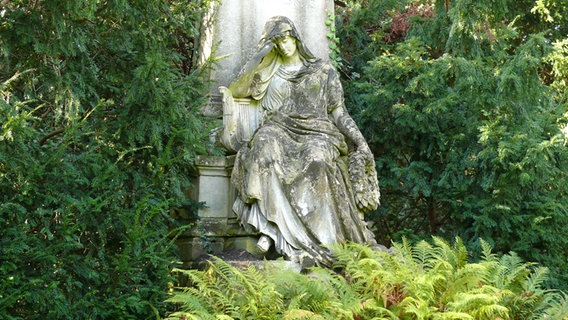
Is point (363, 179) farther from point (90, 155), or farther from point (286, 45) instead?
point (90, 155)

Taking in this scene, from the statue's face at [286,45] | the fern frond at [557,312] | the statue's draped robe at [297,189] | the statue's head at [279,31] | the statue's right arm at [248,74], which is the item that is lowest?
the fern frond at [557,312]

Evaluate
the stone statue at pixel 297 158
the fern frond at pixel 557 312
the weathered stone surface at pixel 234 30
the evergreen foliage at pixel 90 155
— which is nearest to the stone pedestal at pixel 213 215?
the stone statue at pixel 297 158

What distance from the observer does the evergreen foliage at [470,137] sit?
25.7 ft

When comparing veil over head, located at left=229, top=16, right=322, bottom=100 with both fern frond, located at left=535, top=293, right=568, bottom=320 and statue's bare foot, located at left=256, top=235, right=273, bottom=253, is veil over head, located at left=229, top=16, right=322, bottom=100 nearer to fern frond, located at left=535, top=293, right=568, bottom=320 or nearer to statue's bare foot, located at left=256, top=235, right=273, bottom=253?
statue's bare foot, located at left=256, top=235, right=273, bottom=253

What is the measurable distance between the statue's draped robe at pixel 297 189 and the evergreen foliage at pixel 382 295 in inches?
32.6

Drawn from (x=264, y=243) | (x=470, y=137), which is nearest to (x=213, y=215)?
(x=264, y=243)

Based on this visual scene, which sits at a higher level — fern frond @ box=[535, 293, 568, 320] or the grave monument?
the grave monument

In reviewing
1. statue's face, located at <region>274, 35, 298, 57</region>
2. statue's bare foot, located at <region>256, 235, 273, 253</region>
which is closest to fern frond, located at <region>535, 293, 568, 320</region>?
statue's bare foot, located at <region>256, 235, 273, 253</region>

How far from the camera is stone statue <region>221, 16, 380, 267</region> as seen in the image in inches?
249

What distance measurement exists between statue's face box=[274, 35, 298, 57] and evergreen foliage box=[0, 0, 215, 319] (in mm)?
1043

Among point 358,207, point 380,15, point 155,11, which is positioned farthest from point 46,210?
point 380,15

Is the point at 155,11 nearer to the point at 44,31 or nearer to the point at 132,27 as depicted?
the point at 132,27

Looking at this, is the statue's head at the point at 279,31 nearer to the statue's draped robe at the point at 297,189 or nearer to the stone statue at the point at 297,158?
the stone statue at the point at 297,158

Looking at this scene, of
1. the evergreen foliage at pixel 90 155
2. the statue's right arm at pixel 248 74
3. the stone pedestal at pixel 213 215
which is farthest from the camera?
the statue's right arm at pixel 248 74
